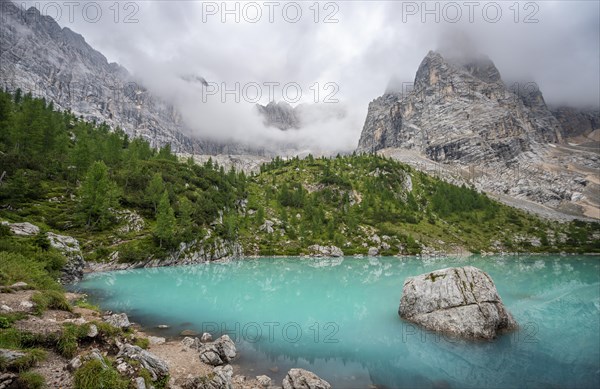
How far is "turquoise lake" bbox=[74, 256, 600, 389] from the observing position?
20.6m

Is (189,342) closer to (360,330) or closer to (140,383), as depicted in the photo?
(140,383)

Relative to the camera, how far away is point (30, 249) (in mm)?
37906

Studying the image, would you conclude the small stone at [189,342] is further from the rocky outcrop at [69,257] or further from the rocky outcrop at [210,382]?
the rocky outcrop at [69,257]

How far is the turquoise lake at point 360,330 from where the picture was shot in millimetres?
20594

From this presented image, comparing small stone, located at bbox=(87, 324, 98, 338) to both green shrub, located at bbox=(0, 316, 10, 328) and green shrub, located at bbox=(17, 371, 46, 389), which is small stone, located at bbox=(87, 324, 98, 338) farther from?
green shrub, located at bbox=(17, 371, 46, 389)

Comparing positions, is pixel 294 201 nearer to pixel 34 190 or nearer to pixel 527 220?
pixel 34 190

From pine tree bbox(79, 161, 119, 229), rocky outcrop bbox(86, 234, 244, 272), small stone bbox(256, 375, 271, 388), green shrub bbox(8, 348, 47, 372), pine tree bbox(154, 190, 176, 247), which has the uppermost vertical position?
pine tree bbox(79, 161, 119, 229)

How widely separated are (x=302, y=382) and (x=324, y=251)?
97.6 metres

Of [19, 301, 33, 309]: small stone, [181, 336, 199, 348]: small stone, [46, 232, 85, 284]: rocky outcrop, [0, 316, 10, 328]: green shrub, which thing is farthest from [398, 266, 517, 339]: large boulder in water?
[46, 232, 85, 284]: rocky outcrop

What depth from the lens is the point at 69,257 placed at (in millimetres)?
47625

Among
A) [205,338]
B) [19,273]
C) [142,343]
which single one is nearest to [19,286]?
[19,273]

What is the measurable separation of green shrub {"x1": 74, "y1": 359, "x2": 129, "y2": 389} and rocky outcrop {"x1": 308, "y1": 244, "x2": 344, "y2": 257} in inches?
3969

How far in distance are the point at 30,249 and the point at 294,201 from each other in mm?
120765

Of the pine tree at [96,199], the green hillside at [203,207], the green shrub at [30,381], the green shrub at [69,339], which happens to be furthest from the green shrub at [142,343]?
the pine tree at [96,199]
